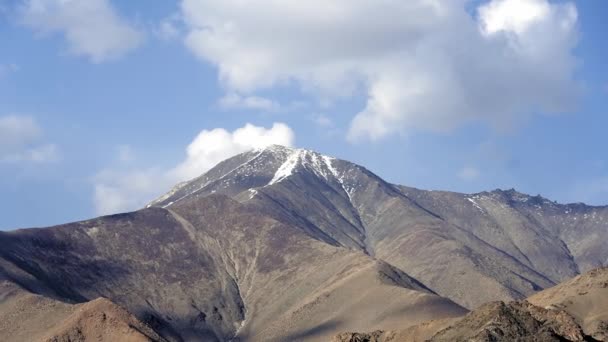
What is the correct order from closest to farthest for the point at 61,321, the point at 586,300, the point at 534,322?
1. the point at 534,322
2. the point at 586,300
3. the point at 61,321

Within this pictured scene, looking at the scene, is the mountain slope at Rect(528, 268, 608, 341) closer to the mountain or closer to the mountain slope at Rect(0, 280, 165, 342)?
the mountain

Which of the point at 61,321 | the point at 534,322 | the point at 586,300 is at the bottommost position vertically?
the point at 534,322

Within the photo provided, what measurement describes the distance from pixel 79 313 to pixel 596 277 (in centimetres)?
8200

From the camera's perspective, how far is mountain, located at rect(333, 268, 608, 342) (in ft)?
303

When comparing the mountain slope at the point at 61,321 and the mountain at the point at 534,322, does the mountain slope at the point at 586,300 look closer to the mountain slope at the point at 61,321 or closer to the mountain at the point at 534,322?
the mountain at the point at 534,322

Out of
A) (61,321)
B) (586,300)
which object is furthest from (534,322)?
(61,321)

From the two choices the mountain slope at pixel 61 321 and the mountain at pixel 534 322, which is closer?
the mountain at pixel 534 322

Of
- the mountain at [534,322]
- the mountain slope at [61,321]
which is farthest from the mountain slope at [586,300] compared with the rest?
the mountain slope at [61,321]

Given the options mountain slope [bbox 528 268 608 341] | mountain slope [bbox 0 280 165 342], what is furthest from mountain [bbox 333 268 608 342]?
mountain slope [bbox 0 280 165 342]

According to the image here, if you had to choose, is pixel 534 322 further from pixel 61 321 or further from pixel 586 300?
pixel 61 321

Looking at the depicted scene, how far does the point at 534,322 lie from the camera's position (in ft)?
313

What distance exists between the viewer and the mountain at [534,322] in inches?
3634

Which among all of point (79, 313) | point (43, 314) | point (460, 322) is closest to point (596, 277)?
point (460, 322)

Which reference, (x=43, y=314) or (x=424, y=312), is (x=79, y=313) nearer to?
(x=43, y=314)
